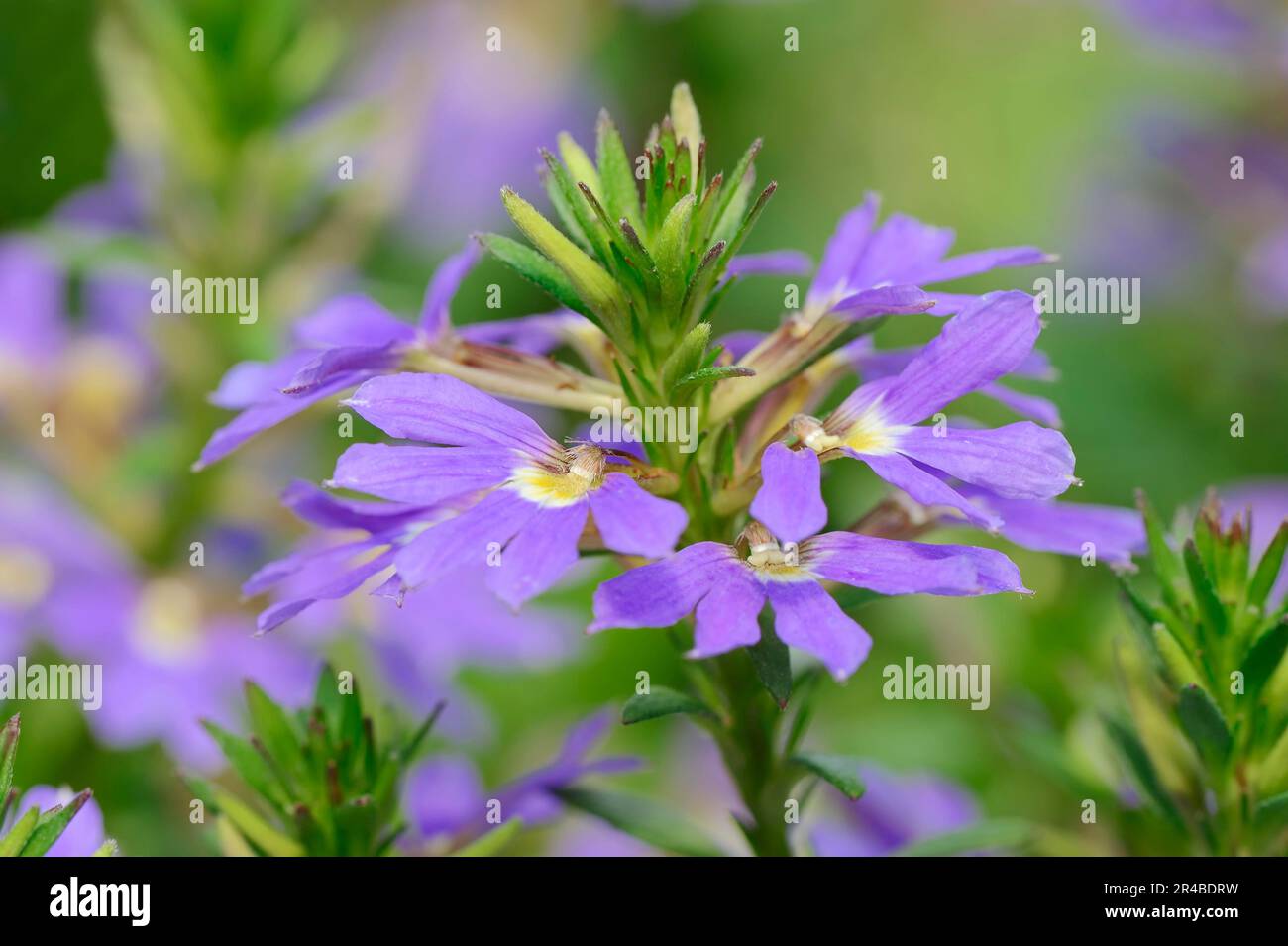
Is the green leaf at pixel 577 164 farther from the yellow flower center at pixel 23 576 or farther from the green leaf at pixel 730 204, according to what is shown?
the yellow flower center at pixel 23 576

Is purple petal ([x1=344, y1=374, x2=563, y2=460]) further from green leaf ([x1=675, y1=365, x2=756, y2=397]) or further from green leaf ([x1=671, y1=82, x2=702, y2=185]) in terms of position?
green leaf ([x1=671, y1=82, x2=702, y2=185])

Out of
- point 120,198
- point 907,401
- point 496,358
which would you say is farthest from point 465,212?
point 907,401

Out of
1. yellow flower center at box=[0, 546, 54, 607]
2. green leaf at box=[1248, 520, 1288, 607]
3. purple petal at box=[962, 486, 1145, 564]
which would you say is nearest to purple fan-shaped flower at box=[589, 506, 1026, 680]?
purple petal at box=[962, 486, 1145, 564]

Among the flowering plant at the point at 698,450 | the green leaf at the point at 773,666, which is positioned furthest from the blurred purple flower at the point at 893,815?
the green leaf at the point at 773,666

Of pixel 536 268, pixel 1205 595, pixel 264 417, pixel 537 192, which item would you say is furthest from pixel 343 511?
pixel 537 192

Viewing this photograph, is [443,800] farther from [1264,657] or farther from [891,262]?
[1264,657]

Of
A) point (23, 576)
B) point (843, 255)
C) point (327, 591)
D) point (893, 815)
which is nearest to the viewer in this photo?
point (327, 591)
